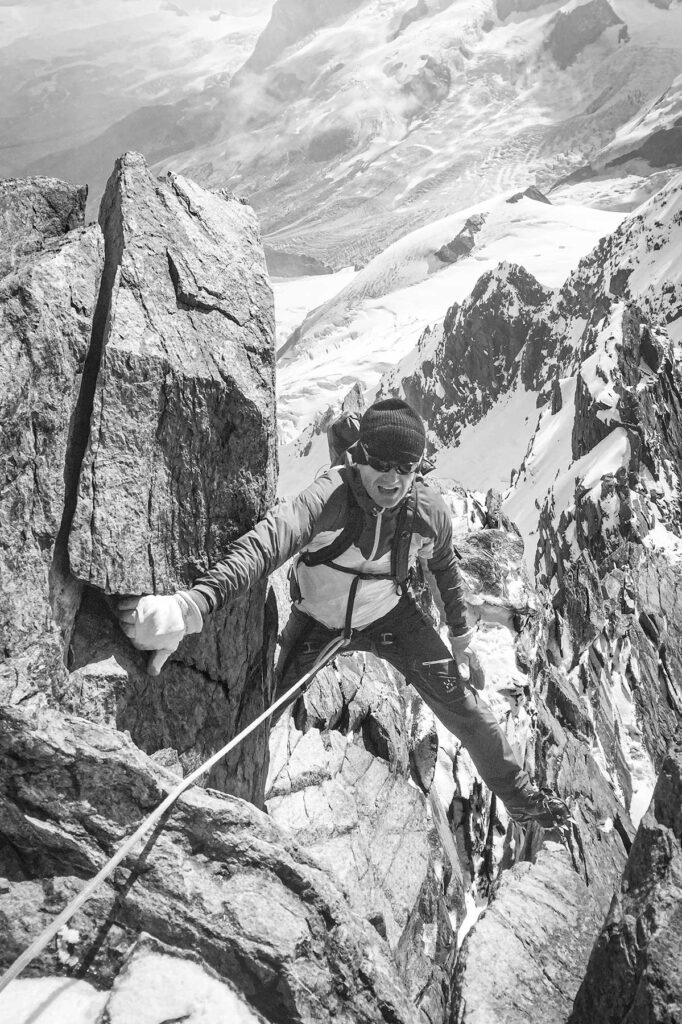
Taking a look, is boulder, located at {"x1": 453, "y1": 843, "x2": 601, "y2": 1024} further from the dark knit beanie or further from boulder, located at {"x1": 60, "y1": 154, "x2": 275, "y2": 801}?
the dark knit beanie

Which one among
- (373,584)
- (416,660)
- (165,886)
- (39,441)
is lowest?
(416,660)

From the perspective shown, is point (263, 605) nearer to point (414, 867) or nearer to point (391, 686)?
point (414, 867)

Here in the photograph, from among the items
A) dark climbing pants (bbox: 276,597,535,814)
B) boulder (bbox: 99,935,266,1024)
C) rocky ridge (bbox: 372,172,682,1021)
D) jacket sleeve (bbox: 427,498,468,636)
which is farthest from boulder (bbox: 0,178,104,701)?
rocky ridge (bbox: 372,172,682,1021)

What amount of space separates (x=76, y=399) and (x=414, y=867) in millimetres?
4731

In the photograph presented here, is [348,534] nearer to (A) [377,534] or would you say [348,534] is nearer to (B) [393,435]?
(A) [377,534]

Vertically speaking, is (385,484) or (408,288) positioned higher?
(408,288)

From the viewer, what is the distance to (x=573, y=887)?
19.9 ft

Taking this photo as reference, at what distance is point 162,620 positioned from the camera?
4078 mm

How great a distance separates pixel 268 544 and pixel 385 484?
36.9 inches

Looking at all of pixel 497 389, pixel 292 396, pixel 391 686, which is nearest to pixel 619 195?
pixel 497 389

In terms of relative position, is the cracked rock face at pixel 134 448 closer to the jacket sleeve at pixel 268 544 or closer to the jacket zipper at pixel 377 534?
the jacket sleeve at pixel 268 544

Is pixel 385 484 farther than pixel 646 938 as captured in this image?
Yes

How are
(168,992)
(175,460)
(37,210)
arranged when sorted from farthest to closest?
1. (37,210)
2. (175,460)
3. (168,992)

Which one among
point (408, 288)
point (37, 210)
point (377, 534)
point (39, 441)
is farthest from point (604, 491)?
point (408, 288)
